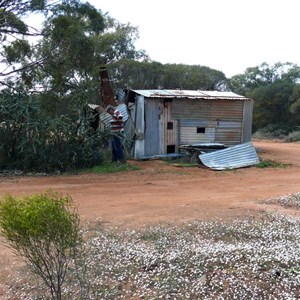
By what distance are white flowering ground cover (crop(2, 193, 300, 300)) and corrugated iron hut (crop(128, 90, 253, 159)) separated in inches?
390

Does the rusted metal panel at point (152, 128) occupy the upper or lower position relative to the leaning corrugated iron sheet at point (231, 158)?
upper

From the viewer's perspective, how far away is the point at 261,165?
554 inches

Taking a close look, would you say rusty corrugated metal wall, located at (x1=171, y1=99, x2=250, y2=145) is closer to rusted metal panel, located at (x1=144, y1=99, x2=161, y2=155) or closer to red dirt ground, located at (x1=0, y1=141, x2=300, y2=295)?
rusted metal panel, located at (x1=144, y1=99, x2=161, y2=155)

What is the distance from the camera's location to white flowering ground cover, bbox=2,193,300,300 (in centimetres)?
427

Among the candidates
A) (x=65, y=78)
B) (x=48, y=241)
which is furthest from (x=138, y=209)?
(x=65, y=78)

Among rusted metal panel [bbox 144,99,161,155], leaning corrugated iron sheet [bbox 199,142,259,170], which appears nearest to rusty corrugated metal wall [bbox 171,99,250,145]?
rusted metal panel [bbox 144,99,161,155]

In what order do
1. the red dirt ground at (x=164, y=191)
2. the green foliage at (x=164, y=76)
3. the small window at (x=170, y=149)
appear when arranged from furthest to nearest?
the green foliage at (x=164, y=76) → the small window at (x=170, y=149) → the red dirt ground at (x=164, y=191)

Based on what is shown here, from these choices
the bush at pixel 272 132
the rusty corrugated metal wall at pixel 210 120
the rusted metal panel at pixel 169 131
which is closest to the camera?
the rusted metal panel at pixel 169 131

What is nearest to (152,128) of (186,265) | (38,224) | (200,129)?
(200,129)

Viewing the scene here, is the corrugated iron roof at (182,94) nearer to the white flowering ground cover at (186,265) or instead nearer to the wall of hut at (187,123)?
the wall of hut at (187,123)

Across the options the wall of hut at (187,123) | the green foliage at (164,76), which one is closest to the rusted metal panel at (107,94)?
the wall of hut at (187,123)

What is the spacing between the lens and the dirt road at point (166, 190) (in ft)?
21.6

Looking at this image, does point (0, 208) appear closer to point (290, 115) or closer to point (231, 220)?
point (231, 220)

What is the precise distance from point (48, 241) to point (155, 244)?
77.0 inches
